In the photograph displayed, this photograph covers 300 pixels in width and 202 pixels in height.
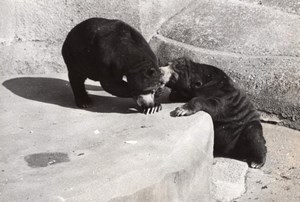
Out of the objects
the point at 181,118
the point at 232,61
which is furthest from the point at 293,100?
the point at 181,118

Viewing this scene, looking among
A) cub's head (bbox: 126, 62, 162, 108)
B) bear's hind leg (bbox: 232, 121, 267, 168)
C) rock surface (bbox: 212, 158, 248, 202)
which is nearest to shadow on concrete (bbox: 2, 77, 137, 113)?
cub's head (bbox: 126, 62, 162, 108)

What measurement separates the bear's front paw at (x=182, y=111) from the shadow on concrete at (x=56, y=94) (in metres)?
0.37

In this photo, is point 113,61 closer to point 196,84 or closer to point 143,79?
point 143,79

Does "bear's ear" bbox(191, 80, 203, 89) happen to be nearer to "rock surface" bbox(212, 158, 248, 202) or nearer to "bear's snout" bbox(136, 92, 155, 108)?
"rock surface" bbox(212, 158, 248, 202)

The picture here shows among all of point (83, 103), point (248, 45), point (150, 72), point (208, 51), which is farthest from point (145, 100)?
point (248, 45)

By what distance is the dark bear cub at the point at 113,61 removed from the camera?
502 centimetres

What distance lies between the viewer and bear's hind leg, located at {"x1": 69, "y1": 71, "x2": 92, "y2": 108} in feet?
18.1

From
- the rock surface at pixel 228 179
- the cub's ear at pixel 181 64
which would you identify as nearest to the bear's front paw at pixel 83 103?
the cub's ear at pixel 181 64

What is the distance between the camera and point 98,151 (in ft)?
14.7

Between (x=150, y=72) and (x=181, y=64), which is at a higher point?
(x=150, y=72)

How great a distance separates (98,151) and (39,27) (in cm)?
274

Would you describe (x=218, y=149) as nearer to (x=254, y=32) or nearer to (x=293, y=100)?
(x=293, y=100)

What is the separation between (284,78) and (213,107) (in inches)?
49.8

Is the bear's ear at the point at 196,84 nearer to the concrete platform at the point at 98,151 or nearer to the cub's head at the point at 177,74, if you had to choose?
the cub's head at the point at 177,74
